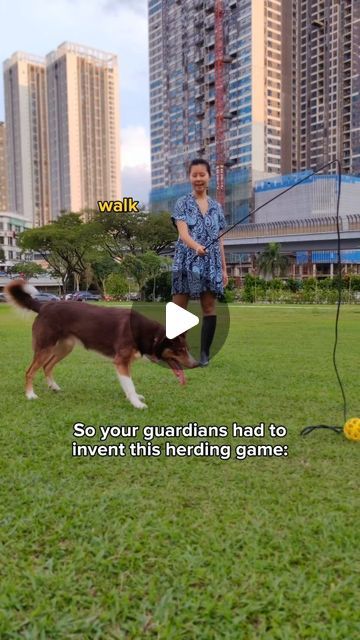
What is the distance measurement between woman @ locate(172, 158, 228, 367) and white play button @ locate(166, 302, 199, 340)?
1.60 ft

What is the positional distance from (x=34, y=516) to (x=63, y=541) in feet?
0.71

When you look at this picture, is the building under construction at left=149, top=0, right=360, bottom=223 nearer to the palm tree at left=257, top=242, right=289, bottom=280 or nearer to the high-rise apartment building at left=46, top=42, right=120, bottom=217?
the high-rise apartment building at left=46, top=42, right=120, bottom=217

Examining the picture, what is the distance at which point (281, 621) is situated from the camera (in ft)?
4.83

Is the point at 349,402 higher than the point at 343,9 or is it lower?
lower

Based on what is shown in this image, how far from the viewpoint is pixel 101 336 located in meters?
3.78

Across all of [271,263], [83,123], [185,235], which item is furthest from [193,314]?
[83,123]

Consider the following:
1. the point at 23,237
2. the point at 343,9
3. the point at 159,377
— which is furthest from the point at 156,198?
the point at 159,377

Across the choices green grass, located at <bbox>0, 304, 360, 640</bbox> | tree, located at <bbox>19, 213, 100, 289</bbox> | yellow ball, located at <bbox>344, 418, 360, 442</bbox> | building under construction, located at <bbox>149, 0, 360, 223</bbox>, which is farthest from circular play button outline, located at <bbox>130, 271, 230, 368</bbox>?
building under construction, located at <bbox>149, 0, 360, 223</bbox>

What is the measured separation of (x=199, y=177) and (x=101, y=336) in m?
1.78

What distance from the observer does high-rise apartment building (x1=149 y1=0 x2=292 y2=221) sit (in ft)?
301

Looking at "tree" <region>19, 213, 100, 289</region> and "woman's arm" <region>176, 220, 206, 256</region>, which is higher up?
"tree" <region>19, 213, 100, 289</region>

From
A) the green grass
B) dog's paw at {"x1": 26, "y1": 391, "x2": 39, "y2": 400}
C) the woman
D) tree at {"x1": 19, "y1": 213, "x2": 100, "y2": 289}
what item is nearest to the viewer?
the green grass

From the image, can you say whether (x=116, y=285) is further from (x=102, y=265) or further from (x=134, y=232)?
(x=134, y=232)

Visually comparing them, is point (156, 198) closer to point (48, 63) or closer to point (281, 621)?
point (48, 63)
